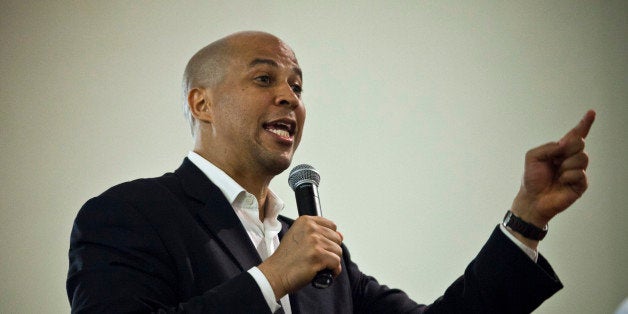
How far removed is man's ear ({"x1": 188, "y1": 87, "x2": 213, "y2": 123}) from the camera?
6.87 ft

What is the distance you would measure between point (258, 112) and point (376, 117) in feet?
4.61

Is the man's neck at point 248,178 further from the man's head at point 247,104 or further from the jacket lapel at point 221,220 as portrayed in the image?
the jacket lapel at point 221,220

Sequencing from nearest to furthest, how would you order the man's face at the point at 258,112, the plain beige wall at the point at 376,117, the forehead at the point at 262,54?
1. the man's face at the point at 258,112
2. the forehead at the point at 262,54
3. the plain beige wall at the point at 376,117

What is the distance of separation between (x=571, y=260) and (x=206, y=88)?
213 centimetres

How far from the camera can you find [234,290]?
4.35 ft

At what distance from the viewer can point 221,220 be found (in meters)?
1.69

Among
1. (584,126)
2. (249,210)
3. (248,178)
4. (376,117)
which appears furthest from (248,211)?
(376,117)

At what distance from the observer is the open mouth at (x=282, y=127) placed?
195 cm

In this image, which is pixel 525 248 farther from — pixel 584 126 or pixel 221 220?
pixel 221 220

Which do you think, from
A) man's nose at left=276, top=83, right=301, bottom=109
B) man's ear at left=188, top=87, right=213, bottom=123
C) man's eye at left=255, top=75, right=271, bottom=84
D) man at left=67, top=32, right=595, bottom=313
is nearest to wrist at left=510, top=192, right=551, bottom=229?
man at left=67, top=32, right=595, bottom=313

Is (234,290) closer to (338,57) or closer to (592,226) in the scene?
(338,57)

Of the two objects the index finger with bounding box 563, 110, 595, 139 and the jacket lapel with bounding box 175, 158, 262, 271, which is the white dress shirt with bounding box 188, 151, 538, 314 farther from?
the index finger with bounding box 563, 110, 595, 139

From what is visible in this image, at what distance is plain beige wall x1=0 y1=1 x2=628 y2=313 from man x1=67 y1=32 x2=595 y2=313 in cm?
90

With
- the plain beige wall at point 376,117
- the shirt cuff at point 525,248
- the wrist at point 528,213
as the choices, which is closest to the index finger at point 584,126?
the wrist at point 528,213
